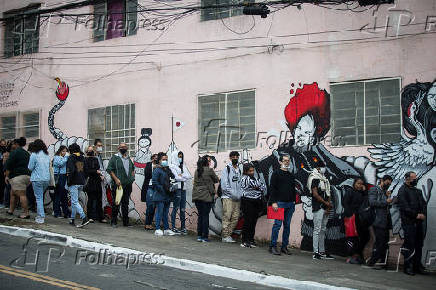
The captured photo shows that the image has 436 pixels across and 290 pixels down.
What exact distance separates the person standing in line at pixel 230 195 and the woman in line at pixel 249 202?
1.01 ft

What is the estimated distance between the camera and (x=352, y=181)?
11719 millimetres

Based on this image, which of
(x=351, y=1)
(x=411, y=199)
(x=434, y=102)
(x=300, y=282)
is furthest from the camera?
(x=351, y=1)

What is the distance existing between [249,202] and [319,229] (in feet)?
5.31

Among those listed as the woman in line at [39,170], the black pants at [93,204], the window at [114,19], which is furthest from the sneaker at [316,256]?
the window at [114,19]

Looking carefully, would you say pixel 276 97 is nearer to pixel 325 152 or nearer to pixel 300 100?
pixel 300 100

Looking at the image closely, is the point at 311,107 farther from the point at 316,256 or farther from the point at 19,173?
the point at 19,173

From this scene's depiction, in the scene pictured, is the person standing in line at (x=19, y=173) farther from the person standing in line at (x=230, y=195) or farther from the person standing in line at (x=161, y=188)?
the person standing in line at (x=230, y=195)

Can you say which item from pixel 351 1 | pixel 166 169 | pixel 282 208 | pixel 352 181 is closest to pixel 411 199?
pixel 352 181

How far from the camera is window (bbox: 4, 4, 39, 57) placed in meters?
17.3

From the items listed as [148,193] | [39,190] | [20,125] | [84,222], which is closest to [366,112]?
[148,193]

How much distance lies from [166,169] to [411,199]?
17.5 feet

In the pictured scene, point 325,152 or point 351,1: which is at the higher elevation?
point 351,1

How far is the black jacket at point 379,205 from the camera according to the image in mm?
10555

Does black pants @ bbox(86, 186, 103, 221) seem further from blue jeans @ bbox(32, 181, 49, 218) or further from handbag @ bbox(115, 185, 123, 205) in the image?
blue jeans @ bbox(32, 181, 49, 218)
